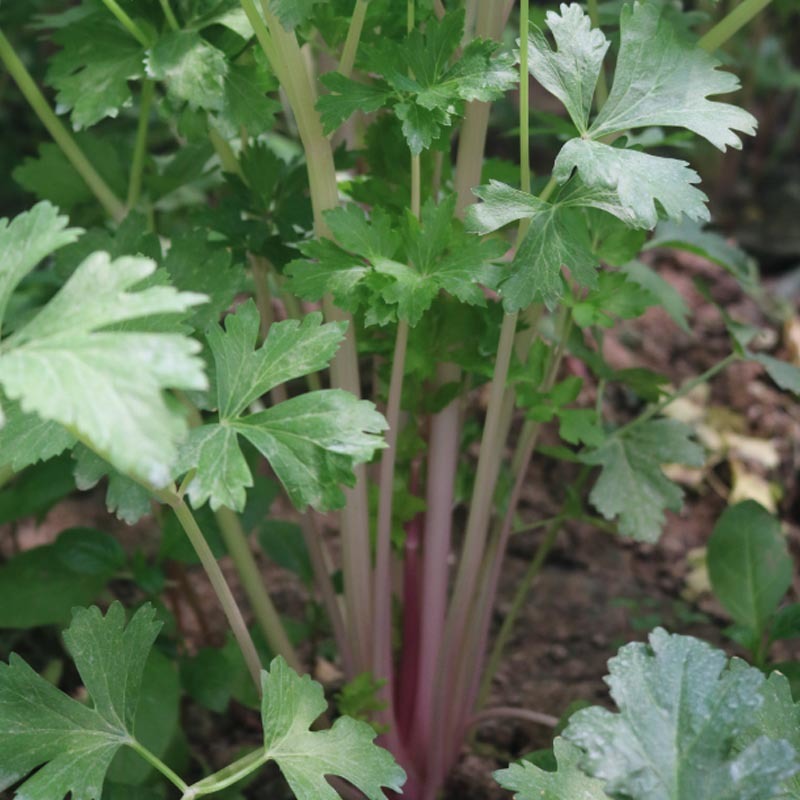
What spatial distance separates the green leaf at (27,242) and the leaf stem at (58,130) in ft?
1.11

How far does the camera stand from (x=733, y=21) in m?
0.83

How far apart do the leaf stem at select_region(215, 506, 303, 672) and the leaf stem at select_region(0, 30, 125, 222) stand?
32 centimetres

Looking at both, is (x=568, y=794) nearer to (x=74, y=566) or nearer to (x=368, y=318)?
(x=368, y=318)

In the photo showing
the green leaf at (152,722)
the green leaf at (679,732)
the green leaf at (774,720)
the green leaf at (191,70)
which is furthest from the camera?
the green leaf at (152,722)

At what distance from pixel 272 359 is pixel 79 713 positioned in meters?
0.29

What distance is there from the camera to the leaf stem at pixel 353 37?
0.77 metres

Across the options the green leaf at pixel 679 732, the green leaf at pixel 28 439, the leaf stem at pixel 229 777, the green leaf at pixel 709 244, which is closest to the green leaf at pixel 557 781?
the green leaf at pixel 679 732

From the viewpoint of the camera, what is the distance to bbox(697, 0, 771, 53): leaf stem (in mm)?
812

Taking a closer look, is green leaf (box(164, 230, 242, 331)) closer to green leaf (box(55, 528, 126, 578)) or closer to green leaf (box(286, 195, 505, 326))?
green leaf (box(286, 195, 505, 326))

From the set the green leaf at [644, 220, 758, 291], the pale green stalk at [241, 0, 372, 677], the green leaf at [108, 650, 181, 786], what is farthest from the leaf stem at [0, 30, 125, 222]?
the green leaf at [644, 220, 758, 291]

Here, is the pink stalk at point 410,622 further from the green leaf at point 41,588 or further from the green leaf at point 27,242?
the green leaf at point 27,242

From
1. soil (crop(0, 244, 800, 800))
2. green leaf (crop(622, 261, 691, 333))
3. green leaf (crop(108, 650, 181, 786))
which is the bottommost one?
soil (crop(0, 244, 800, 800))

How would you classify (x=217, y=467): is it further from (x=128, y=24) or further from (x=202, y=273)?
(x=128, y=24)

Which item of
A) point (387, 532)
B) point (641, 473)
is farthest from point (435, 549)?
point (641, 473)
